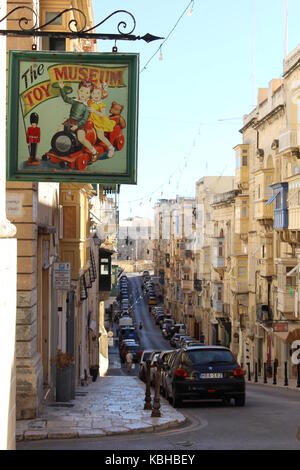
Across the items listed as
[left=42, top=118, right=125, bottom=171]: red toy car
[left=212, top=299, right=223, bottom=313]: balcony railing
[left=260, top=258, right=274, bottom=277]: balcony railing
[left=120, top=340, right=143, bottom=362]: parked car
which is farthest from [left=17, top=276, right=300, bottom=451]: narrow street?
[left=212, top=299, right=223, bottom=313]: balcony railing

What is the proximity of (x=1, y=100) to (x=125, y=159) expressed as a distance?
3452 mm

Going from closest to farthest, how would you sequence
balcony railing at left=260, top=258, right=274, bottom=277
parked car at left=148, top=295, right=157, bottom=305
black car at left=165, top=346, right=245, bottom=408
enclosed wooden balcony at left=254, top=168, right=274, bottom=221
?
1. black car at left=165, top=346, right=245, bottom=408
2. enclosed wooden balcony at left=254, top=168, right=274, bottom=221
3. balcony railing at left=260, top=258, right=274, bottom=277
4. parked car at left=148, top=295, right=157, bottom=305

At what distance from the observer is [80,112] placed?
11086 mm

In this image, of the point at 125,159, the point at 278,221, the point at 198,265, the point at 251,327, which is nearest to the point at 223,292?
the point at 251,327

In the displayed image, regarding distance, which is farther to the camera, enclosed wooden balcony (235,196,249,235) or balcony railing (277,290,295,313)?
enclosed wooden balcony (235,196,249,235)

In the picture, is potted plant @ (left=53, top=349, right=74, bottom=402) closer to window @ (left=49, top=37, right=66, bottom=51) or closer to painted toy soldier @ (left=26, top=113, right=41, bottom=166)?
window @ (left=49, top=37, right=66, bottom=51)

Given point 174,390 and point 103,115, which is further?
point 174,390

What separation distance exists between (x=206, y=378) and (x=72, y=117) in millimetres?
8090

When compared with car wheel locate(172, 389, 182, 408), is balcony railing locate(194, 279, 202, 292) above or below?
below

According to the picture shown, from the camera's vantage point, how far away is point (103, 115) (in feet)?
36.7

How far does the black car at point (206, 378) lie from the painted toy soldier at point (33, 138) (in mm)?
7774

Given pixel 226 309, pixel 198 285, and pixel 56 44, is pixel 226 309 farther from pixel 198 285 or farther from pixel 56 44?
pixel 56 44

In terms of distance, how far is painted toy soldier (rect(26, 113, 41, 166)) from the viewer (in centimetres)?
1117

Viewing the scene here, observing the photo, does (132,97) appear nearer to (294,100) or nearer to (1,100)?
(1,100)
